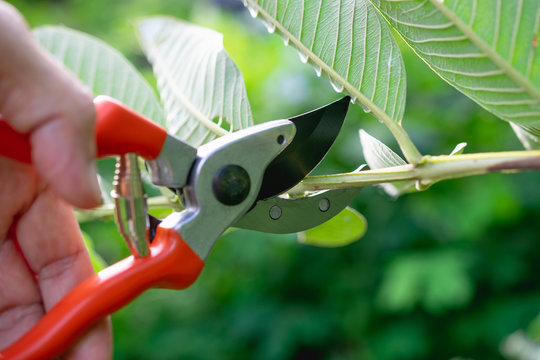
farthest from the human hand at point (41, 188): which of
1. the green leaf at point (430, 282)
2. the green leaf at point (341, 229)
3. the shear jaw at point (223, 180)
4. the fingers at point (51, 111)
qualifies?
the green leaf at point (430, 282)

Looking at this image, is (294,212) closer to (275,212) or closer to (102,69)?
(275,212)

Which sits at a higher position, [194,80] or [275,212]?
[194,80]

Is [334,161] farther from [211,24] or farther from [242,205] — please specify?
[242,205]

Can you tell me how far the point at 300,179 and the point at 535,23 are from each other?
12.7 inches

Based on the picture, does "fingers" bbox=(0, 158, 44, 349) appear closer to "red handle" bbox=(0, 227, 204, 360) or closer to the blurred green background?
"red handle" bbox=(0, 227, 204, 360)

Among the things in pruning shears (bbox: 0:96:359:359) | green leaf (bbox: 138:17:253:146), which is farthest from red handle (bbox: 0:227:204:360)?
green leaf (bbox: 138:17:253:146)

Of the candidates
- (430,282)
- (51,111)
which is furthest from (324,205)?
(430,282)

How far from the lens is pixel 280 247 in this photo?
8.70ft

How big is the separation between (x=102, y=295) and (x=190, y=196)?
0.50ft

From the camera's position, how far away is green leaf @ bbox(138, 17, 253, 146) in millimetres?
782

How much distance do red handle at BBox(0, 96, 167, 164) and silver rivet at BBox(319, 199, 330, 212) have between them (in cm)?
25

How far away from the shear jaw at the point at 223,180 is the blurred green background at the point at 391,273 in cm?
168

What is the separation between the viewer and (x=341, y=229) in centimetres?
87

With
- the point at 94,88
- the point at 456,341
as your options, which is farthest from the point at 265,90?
the point at 94,88
